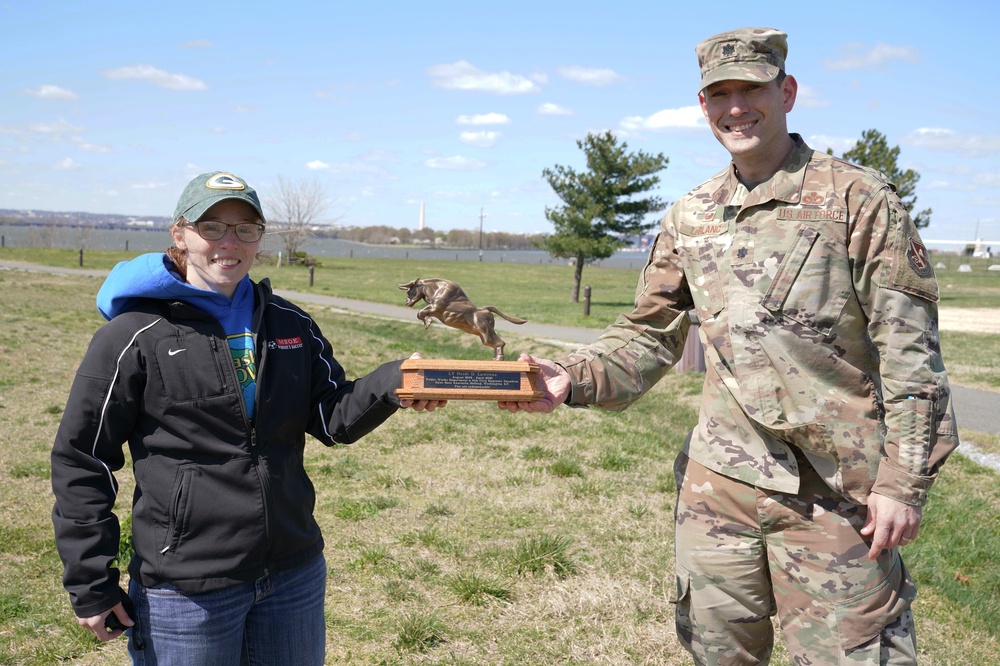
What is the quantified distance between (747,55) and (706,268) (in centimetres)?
76

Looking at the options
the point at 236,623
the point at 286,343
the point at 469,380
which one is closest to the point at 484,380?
the point at 469,380

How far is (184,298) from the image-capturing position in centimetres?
260

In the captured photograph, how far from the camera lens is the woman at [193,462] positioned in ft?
8.16

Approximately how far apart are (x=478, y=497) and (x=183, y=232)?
4.15m

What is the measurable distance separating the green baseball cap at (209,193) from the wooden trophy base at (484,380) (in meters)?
0.91

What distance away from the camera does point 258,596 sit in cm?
263

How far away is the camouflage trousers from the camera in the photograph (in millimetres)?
2631

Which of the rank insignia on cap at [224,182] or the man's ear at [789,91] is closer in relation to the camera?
the rank insignia on cap at [224,182]

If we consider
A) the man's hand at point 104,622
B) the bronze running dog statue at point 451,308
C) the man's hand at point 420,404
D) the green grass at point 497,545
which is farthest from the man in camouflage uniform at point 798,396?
the man's hand at point 104,622

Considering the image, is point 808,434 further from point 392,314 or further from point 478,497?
point 392,314

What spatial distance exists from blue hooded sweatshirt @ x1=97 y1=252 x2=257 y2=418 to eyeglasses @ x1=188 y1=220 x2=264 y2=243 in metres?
0.15

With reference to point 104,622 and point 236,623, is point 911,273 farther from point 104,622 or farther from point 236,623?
point 104,622

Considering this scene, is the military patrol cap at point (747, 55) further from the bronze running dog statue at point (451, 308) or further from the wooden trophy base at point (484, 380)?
the bronze running dog statue at point (451, 308)

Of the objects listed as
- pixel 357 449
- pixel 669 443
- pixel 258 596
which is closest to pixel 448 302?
pixel 258 596
